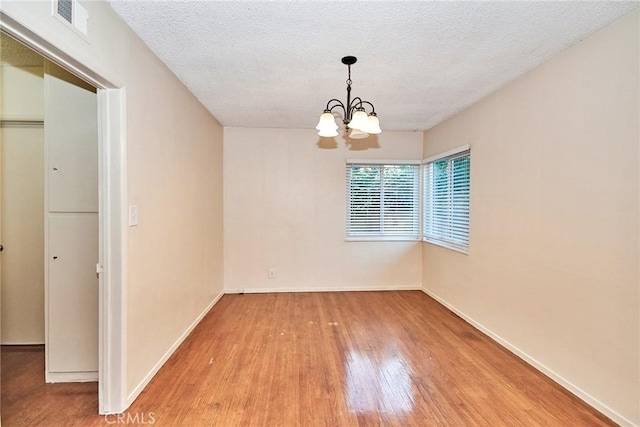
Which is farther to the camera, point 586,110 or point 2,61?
point 2,61

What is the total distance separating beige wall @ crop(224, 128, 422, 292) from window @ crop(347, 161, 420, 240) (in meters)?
0.14

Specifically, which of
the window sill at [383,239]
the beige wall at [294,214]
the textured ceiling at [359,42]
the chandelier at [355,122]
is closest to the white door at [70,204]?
the textured ceiling at [359,42]

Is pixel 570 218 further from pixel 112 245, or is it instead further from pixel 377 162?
pixel 112 245

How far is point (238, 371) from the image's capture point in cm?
238

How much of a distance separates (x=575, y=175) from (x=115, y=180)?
309 centimetres

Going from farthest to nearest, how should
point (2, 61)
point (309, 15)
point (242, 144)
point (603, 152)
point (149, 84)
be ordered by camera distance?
point (242, 144)
point (2, 61)
point (149, 84)
point (603, 152)
point (309, 15)

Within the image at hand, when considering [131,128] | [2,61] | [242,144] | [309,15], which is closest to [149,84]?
[131,128]

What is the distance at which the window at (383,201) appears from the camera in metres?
4.63

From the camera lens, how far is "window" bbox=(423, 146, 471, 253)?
11.8 ft

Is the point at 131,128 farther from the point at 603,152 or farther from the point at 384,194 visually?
the point at 384,194

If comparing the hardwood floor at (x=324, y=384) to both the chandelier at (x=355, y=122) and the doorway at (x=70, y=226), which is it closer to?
the doorway at (x=70, y=226)

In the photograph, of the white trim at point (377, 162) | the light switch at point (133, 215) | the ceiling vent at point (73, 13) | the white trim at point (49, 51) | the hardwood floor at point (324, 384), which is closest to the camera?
the white trim at point (49, 51)

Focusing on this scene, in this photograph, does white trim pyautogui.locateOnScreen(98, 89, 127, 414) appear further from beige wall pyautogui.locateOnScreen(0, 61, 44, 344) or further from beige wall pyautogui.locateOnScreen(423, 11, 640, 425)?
beige wall pyautogui.locateOnScreen(423, 11, 640, 425)

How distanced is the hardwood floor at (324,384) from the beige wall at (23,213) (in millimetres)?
299
